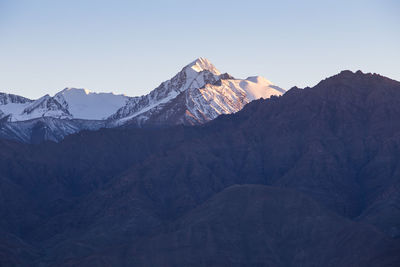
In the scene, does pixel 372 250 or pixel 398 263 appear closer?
pixel 398 263

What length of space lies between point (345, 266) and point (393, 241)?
1115cm

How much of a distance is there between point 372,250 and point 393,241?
478 cm

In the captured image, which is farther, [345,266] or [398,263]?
[345,266]

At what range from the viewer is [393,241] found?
650ft

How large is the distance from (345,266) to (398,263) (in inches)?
687

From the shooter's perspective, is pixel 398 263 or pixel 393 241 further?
pixel 393 241

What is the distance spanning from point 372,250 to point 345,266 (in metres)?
6.56

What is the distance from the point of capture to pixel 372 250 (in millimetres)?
197750

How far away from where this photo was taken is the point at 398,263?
184 metres

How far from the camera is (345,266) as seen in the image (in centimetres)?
19925
